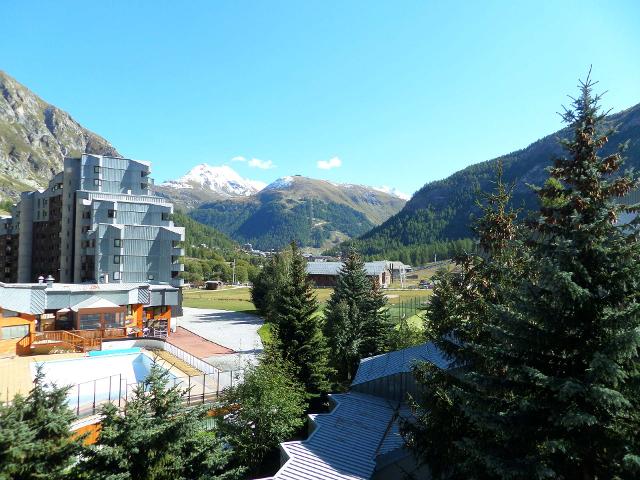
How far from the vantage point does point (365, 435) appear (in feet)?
56.0

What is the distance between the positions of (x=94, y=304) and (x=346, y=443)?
3065cm

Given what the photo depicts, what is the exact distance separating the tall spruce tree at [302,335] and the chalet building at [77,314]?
1794 centimetres

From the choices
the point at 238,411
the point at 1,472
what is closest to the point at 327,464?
the point at 238,411

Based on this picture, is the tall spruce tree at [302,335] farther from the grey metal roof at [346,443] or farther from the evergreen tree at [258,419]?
the evergreen tree at [258,419]

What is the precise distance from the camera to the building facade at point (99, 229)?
1911 inches

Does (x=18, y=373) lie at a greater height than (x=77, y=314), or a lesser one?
lesser

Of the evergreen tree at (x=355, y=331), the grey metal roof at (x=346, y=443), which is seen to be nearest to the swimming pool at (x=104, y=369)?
the grey metal roof at (x=346, y=443)

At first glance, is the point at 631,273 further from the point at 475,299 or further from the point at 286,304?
the point at 286,304

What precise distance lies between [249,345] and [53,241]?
32325 millimetres

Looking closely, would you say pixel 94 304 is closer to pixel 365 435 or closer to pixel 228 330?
pixel 228 330

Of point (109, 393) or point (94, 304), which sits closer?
point (109, 393)

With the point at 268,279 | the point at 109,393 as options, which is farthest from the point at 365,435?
the point at 268,279

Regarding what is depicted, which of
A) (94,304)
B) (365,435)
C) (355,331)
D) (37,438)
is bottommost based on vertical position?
(365,435)

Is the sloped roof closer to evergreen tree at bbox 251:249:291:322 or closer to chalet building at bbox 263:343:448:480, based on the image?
evergreen tree at bbox 251:249:291:322
